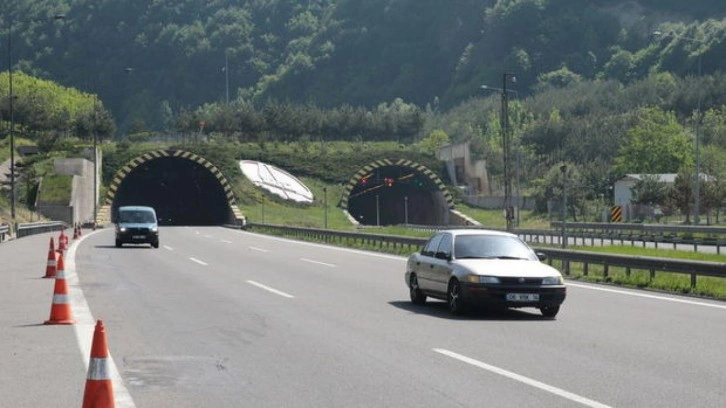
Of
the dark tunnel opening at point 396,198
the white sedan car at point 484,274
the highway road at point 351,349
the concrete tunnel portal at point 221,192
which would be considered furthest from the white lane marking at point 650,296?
the dark tunnel opening at point 396,198

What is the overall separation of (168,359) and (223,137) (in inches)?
4692

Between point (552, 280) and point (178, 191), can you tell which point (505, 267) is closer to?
point (552, 280)

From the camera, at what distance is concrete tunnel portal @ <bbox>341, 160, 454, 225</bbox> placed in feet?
330

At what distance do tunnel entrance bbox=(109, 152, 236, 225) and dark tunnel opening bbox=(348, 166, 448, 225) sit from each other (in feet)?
43.3

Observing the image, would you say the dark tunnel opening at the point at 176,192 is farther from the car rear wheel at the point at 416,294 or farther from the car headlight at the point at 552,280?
the car headlight at the point at 552,280

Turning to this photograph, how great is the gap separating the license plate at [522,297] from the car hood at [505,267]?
0.30 meters

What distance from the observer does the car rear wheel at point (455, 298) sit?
16.9 meters

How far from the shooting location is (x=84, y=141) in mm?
114625

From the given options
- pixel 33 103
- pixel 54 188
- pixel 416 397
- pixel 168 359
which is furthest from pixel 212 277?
pixel 33 103

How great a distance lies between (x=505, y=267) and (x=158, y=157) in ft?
260

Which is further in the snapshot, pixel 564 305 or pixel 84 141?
pixel 84 141

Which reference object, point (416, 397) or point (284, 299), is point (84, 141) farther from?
point (416, 397)

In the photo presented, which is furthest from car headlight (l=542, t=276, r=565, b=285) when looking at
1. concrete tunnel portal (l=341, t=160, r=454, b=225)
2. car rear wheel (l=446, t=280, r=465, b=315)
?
concrete tunnel portal (l=341, t=160, r=454, b=225)

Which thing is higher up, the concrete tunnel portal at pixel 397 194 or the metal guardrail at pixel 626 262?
the concrete tunnel portal at pixel 397 194
